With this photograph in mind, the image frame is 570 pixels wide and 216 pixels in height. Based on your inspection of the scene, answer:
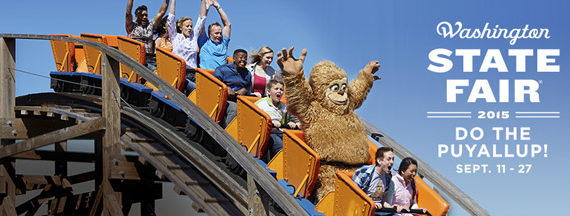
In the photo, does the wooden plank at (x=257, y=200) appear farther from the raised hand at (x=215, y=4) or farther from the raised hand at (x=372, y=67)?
the raised hand at (x=215, y=4)

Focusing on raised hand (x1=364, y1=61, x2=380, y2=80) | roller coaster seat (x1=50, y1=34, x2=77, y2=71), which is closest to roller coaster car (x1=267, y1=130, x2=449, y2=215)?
raised hand (x1=364, y1=61, x2=380, y2=80)

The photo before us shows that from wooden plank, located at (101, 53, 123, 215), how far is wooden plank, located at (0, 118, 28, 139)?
161 centimetres

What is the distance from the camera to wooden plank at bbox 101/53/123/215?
7988mm

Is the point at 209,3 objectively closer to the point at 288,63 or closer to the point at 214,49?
the point at 214,49

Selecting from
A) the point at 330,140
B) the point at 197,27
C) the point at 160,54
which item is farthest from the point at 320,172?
the point at 197,27

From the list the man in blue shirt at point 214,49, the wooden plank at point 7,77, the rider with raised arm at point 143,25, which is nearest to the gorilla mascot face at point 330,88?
the man in blue shirt at point 214,49

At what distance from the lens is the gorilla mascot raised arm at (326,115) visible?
7039 millimetres

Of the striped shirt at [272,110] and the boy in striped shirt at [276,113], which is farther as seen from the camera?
the striped shirt at [272,110]

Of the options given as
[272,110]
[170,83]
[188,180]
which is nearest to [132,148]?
[188,180]

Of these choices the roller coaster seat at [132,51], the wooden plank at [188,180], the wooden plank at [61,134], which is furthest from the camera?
the roller coaster seat at [132,51]

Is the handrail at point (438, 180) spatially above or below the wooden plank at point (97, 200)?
above

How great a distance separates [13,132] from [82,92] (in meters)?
1.04

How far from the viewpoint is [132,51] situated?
9.32m

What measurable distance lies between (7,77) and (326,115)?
12.6ft
